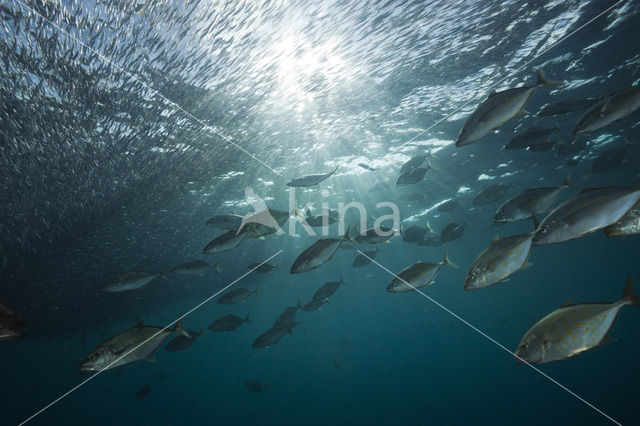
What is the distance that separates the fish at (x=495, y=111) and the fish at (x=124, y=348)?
5063mm

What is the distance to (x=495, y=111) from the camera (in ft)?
10.9

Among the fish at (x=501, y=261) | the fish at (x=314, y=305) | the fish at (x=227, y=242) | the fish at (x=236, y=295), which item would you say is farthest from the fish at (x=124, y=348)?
the fish at (x=314, y=305)

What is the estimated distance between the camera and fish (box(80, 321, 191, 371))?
361cm

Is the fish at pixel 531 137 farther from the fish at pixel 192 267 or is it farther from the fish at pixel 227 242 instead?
the fish at pixel 192 267

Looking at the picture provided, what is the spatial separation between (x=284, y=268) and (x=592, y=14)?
27689 millimetres

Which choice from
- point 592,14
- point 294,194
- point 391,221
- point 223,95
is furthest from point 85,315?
point 592,14

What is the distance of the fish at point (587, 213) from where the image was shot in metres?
2.56

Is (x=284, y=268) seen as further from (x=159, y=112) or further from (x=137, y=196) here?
(x=159, y=112)

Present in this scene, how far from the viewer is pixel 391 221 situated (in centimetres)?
2178

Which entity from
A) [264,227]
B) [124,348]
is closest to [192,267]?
[124,348]

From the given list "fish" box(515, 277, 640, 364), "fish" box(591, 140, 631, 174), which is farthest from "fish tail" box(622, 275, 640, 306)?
"fish" box(591, 140, 631, 174)

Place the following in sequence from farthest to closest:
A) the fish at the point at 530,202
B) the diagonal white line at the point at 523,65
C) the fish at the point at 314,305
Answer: the fish at the point at 314,305 < the diagonal white line at the point at 523,65 < the fish at the point at 530,202

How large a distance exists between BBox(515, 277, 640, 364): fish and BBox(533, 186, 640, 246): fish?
0.60 metres

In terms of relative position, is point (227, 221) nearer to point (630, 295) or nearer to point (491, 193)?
point (630, 295)
